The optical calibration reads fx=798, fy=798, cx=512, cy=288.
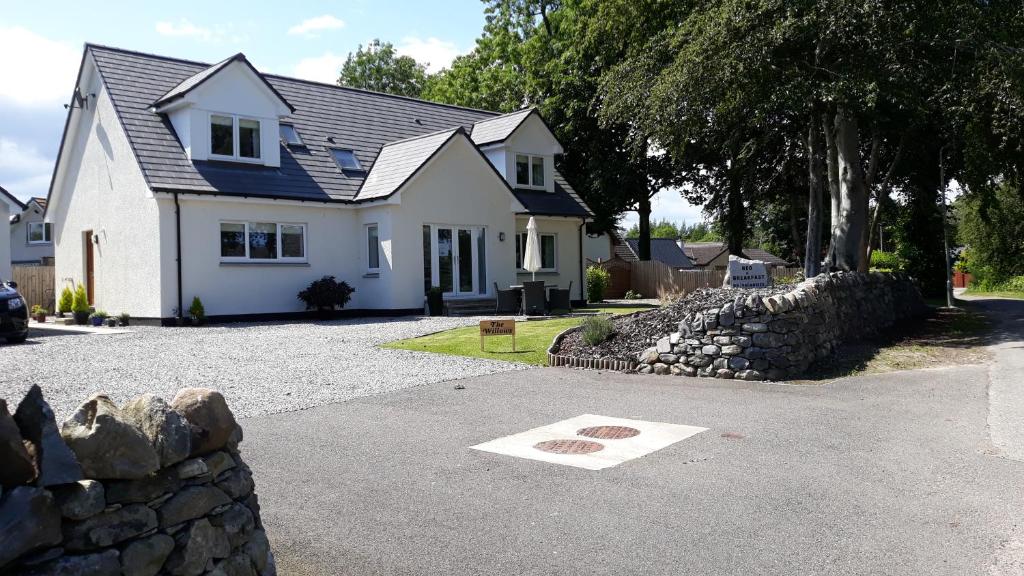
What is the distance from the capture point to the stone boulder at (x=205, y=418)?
154 inches

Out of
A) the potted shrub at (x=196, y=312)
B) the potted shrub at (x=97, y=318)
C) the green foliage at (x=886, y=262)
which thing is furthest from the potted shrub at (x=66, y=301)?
the green foliage at (x=886, y=262)

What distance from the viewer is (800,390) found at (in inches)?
426

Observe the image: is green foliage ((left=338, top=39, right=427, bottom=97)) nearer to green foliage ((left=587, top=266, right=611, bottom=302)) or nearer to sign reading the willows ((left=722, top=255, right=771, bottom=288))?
green foliage ((left=587, top=266, right=611, bottom=302))

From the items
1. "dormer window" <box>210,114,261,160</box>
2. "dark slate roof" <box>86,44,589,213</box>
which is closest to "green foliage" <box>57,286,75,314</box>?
"dark slate roof" <box>86,44,589,213</box>

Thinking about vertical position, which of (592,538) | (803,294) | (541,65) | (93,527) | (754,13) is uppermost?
(541,65)

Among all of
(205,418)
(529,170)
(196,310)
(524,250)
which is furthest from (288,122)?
(205,418)

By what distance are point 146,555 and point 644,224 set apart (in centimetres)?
3908

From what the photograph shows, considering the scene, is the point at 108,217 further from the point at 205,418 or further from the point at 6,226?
the point at 205,418

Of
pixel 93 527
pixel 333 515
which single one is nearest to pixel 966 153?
pixel 333 515

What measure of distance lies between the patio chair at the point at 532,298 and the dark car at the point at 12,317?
39.6ft

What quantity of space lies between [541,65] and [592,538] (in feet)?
118

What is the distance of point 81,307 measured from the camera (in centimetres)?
2336

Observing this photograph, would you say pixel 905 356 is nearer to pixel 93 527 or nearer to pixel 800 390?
pixel 800 390

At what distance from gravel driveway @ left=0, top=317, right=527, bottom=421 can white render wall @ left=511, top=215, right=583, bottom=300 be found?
10461 mm
